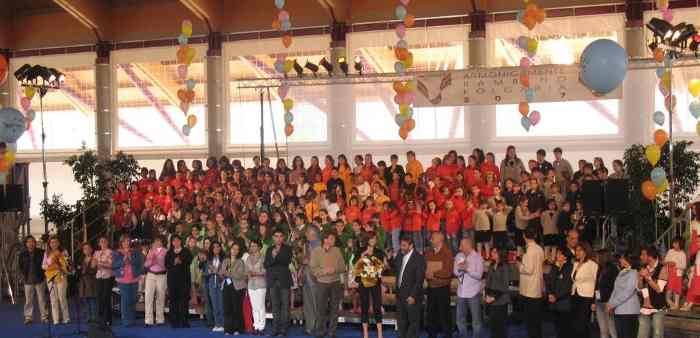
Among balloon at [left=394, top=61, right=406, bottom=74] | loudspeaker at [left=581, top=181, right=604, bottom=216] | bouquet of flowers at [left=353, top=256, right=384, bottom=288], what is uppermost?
balloon at [left=394, top=61, right=406, bottom=74]

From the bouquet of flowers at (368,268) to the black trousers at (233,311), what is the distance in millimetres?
2417

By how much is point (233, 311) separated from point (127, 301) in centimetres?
236

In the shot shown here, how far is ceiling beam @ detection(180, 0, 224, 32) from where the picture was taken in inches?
977

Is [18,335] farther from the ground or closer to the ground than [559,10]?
closer to the ground

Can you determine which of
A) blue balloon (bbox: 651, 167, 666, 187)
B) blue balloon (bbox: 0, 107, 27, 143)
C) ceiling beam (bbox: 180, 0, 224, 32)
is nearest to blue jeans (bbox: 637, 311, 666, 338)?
blue balloon (bbox: 651, 167, 666, 187)

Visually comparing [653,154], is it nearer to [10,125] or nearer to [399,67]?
[399,67]

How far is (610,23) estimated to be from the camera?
21.6 meters

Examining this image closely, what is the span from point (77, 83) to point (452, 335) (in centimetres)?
1650

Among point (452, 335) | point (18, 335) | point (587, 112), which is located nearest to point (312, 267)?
point (452, 335)

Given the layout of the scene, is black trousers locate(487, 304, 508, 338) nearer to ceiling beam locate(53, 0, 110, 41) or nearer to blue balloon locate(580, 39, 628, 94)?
blue balloon locate(580, 39, 628, 94)

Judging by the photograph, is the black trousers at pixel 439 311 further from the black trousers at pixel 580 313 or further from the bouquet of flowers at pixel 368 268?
the black trousers at pixel 580 313

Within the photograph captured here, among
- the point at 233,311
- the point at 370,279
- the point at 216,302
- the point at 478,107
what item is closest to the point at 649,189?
the point at 370,279

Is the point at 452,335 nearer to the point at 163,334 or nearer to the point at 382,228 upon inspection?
the point at 382,228

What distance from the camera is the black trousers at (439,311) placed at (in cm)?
1409
